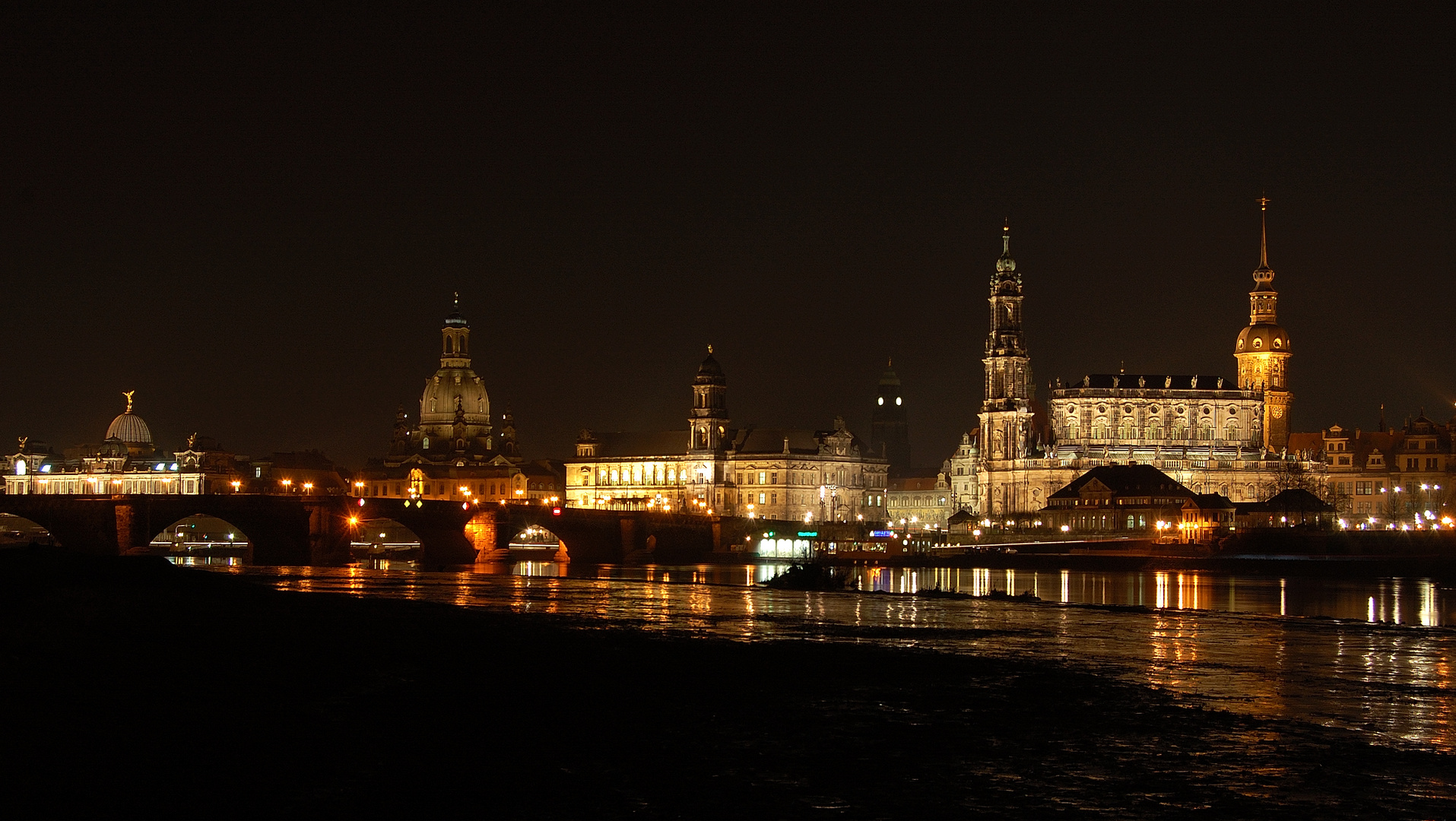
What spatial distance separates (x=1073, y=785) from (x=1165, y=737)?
5508mm

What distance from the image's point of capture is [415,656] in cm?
4206

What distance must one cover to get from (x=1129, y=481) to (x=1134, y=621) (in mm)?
105151

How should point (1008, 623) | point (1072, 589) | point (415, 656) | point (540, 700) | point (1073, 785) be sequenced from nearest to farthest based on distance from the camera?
1. point (1073, 785)
2. point (540, 700)
3. point (415, 656)
4. point (1008, 623)
5. point (1072, 589)

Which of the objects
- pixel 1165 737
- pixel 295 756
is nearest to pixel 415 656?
pixel 295 756

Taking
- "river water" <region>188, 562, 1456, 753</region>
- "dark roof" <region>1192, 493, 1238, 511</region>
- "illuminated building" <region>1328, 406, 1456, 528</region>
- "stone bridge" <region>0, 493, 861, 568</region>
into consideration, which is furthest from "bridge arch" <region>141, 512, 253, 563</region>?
"illuminated building" <region>1328, 406, 1456, 528</region>

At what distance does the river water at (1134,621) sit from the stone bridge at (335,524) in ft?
33.8

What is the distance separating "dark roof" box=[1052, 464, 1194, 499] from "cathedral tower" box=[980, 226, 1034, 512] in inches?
658

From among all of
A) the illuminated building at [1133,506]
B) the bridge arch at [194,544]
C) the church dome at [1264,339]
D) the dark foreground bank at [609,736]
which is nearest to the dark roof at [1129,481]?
the illuminated building at [1133,506]

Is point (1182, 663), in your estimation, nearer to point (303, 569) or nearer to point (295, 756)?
point (295, 756)

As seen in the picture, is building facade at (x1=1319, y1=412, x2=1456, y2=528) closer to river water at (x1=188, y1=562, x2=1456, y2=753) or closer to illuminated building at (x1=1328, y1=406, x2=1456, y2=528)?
illuminated building at (x1=1328, y1=406, x2=1456, y2=528)

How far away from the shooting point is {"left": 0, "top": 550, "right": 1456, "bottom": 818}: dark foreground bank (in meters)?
24.2

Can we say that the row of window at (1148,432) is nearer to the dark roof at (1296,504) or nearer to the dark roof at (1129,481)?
the dark roof at (1129,481)

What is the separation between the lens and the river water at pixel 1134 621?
37969 mm

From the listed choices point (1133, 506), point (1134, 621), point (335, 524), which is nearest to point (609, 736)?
point (1134, 621)
